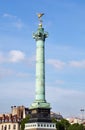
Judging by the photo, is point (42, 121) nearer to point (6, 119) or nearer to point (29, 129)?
point (29, 129)

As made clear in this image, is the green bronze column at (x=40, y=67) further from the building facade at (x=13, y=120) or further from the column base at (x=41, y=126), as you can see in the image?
the building facade at (x=13, y=120)

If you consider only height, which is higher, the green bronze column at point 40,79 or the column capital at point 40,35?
the column capital at point 40,35

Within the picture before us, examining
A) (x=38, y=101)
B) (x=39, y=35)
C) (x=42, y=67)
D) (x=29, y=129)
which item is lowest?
(x=29, y=129)

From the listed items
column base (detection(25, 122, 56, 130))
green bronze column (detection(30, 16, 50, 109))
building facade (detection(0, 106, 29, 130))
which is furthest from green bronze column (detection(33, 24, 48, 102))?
building facade (detection(0, 106, 29, 130))

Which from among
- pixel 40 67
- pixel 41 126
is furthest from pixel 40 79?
pixel 41 126

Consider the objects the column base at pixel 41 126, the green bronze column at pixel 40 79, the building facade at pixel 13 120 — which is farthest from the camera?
the building facade at pixel 13 120

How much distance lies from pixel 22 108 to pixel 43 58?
72091mm

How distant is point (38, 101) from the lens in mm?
75375

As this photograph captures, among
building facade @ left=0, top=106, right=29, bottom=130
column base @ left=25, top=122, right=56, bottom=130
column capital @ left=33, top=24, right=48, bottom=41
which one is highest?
column capital @ left=33, top=24, right=48, bottom=41

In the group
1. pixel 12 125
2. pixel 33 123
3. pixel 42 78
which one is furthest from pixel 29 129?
pixel 12 125

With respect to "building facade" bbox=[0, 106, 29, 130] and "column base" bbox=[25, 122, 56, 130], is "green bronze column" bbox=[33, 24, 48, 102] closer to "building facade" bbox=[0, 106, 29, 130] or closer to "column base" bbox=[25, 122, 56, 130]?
"column base" bbox=[25, 122, 56, 130]

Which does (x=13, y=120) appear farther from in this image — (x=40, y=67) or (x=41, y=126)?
(x=40, y=67)

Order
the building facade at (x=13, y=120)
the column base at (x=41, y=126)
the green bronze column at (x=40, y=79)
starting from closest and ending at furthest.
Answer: the column base at (x=41, y=126), the green bronze column at (x=40, y=79), the building facade at (x=13, y=120)

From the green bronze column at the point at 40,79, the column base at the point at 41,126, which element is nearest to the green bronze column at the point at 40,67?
the green bronze column at the point at 40,79
